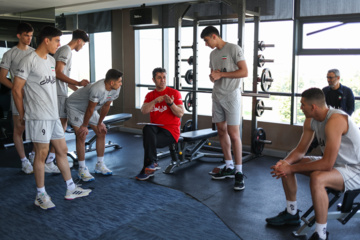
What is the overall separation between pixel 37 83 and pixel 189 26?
3323mm

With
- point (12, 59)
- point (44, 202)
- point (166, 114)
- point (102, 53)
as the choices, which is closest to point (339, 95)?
point (166, 114)

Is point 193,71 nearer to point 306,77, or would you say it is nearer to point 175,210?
point 306,77

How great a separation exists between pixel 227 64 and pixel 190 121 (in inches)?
61.8

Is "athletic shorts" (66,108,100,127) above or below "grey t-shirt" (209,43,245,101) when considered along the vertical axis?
below

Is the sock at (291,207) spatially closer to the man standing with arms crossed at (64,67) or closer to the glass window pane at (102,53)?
the man standing with arms crossed at (64,67)

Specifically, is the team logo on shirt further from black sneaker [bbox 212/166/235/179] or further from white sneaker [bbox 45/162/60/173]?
black sneaker [bbox 212/166/235/179]

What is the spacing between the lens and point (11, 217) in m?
2.87

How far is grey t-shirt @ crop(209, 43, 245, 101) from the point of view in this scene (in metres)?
3.58

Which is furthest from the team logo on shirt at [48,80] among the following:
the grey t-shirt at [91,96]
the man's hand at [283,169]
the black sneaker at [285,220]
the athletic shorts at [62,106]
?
the black sneaker at [285,220]

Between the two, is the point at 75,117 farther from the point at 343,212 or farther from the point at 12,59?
the point at 343,212

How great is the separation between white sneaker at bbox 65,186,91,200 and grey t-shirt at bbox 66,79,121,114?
2.70ft

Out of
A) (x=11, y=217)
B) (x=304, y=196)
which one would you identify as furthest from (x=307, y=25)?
(x=11, y=217)

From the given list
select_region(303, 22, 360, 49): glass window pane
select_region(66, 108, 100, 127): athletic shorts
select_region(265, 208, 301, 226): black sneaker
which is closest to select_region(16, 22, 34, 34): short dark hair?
select_region(66, 108, 100, 127): athletic shorts

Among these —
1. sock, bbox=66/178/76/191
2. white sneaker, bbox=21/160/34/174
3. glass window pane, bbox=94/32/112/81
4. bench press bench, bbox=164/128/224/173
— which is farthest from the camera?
glass window pane, bbox=94/32/112/81
